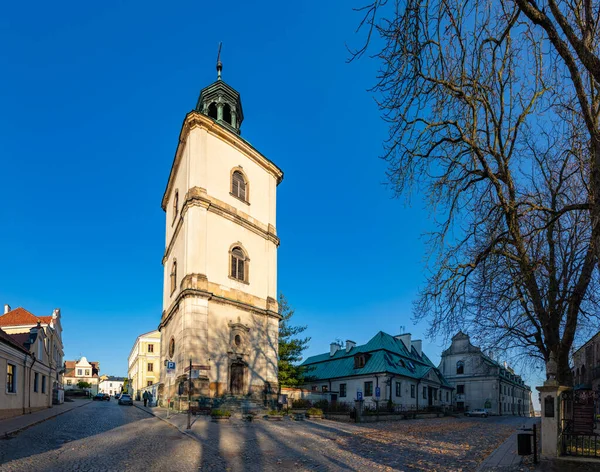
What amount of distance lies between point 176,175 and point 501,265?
1114 inches

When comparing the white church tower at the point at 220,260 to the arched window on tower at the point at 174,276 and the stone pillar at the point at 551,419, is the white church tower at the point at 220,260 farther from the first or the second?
the stone pillar at the point at 551,419

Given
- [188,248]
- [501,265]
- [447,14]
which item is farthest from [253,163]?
[447,14]

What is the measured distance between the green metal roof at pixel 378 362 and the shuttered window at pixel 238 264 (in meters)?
17.3


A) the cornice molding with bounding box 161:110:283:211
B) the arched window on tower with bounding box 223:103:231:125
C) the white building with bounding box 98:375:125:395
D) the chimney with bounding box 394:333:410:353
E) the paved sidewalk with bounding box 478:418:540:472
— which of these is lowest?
the white building with bounding box 98:375:125:395

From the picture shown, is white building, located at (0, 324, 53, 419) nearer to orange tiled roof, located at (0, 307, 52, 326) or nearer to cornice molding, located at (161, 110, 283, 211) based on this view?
orange tiled roof, located at (0, 307, 52, 326)

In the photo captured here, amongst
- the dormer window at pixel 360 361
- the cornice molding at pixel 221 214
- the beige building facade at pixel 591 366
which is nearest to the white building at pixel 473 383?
the beige building facade at pixel 591 366

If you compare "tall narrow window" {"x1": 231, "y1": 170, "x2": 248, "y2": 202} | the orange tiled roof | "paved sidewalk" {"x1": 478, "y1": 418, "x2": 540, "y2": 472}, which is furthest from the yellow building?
"paved sidewalk" {"x1": 478, "y1": 418, "x2": 540, "y2": 472}

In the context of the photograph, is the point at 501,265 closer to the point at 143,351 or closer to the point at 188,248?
the point at 188,248

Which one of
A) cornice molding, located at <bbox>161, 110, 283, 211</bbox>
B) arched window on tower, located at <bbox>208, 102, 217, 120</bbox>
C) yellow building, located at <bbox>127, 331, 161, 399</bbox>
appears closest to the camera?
cornice molding, located at <bbox>161, 110, 283, 211</bbox>

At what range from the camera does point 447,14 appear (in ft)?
20.7

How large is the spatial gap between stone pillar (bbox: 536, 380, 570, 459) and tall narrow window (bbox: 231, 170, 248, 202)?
78.0ft

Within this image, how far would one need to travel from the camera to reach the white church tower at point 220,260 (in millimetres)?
26766

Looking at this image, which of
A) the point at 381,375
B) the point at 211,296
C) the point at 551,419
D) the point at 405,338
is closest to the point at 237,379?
the point at 211,296

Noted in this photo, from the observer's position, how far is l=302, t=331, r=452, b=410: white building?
1601 inches
